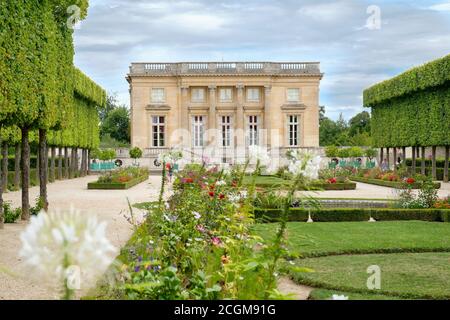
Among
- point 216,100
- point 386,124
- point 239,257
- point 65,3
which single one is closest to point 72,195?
point 65,3

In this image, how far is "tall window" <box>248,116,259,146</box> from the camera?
4394cm

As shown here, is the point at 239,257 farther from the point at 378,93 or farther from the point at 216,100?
the point at 216,100

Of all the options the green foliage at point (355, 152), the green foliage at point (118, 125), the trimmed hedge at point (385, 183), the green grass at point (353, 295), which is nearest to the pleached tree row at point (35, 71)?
the green grass at point (353, 295)

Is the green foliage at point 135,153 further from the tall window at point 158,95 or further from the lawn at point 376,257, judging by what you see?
the lawn at point 376,257

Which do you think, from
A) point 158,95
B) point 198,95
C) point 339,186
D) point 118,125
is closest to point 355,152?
point 198,95

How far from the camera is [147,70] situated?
43812 millimetres

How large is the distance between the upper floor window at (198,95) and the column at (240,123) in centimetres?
252

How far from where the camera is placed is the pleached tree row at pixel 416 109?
2461cm

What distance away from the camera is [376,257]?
332 inches

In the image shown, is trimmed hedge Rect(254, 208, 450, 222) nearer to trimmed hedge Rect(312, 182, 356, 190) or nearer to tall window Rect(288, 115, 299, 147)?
trimmed hedge Rect(312, 182, 356, 190)

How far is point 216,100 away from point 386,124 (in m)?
15.0

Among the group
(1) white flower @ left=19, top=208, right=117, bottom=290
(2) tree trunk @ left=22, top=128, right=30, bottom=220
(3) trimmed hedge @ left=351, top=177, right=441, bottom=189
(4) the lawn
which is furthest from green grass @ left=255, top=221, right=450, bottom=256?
(3) trimmed hedge @ left=351, top=177, right=441, bottom=189

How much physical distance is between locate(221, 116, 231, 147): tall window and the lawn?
31.9 metres
